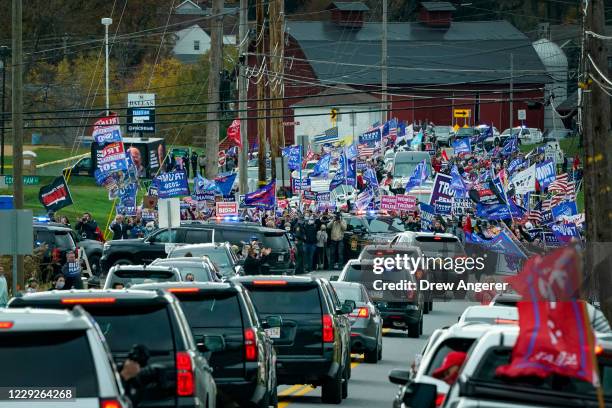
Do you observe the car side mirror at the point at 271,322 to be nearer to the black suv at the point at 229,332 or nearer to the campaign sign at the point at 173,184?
the black suv at the point at 229,332

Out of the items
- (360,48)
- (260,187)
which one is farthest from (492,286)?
(360,48)

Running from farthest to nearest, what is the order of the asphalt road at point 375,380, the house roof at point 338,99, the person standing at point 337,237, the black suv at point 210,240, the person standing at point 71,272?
the house roof at point 338,99, the person standing at point 337,237, the black suv at point 210,240, the person standing at point 71,272, the asphalt road at point 375,380

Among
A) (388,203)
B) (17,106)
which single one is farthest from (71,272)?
(388,203)

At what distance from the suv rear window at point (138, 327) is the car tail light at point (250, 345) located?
295 cm

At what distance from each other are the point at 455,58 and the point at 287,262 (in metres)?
69.4

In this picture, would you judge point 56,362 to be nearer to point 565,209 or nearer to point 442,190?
point 565,209

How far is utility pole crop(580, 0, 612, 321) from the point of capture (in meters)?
25.4

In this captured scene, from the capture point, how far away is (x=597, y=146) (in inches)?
997

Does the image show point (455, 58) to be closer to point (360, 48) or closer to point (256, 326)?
point (360, 48)

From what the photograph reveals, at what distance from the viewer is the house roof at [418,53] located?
10819 centimetres

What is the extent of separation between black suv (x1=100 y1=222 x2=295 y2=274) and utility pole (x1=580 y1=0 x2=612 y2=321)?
16956 millimetres

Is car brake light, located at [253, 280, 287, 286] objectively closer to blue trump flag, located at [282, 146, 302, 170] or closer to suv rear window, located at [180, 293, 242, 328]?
suv rear window, located at [180, 293, 242, 328]

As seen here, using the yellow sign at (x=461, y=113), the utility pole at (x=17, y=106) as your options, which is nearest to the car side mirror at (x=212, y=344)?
the utility pole at (x=17, y=106)

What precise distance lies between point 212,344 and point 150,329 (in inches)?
70.4
